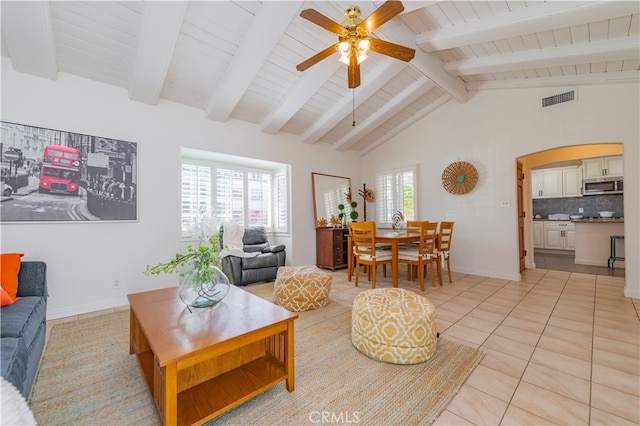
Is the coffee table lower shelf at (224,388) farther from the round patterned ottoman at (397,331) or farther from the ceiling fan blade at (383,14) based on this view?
the ceiling fan blade at (383,14)

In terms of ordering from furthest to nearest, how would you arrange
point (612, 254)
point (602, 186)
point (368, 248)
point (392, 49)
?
point (602, 186), point (612, 254), point (368, 248), point (392, 49)

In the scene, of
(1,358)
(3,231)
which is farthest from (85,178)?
(1,358)

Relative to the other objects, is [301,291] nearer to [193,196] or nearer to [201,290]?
[201,290]

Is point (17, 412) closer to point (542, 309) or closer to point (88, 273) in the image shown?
point (88, 273)

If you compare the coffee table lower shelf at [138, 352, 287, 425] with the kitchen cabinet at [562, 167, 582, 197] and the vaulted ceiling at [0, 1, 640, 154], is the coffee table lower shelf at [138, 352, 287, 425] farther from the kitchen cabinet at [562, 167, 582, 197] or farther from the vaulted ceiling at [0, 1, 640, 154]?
the kitchen cabinet at [562, 167, 582, 197]

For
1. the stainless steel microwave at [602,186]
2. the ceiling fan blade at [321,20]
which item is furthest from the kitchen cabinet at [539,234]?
the ceiling fan blade at [321,20]

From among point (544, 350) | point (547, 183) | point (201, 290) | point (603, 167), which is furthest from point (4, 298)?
point (547, 183)

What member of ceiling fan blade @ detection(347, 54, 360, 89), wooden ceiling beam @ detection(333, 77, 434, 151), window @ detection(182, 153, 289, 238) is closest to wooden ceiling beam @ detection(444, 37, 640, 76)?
wooden ceiling beam @ detection(333, 77, 434, 151)

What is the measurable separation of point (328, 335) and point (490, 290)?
9.02 feet

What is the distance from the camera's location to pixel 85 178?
3.00 metres

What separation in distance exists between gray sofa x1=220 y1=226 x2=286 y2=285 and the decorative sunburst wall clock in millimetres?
3407

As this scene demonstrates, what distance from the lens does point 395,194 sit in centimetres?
580

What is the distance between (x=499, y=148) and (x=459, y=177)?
2.51 feet

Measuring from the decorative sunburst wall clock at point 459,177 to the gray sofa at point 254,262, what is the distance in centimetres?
341
